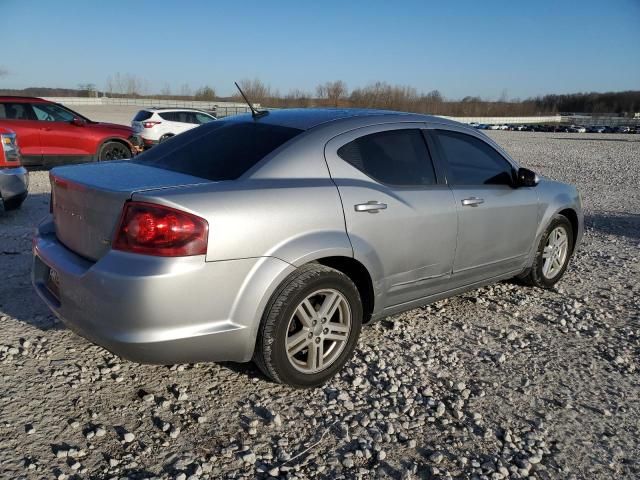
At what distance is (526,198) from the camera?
449 centimetres

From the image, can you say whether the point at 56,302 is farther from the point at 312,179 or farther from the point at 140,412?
the point at 312,179

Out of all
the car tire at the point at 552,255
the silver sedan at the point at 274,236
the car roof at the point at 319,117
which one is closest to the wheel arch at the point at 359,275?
the silver sedan at the point at 274,236

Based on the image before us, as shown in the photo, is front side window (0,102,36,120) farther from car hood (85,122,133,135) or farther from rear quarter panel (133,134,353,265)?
rear quarter panel (133,134,353,265)

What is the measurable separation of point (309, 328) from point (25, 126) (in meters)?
9.89

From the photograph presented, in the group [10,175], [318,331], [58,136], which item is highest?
[58,136]

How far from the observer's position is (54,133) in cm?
1103

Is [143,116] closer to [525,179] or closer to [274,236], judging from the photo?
[525,179]

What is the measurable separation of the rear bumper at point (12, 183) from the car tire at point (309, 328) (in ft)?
16.6

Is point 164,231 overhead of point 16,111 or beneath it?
beneath

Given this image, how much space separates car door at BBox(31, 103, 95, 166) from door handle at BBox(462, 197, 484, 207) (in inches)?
380

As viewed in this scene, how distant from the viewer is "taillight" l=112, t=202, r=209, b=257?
8.45 feet

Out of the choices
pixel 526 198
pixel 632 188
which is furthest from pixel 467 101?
pixel 526 198

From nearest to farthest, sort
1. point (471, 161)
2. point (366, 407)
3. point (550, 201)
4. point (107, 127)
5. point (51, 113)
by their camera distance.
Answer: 1. point (366, 407)
2. point (471, 161)
3. point (550, 201)
4. point (51, 113)
5. point (107, 127)

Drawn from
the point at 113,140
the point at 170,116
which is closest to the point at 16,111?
the point at 113,140
